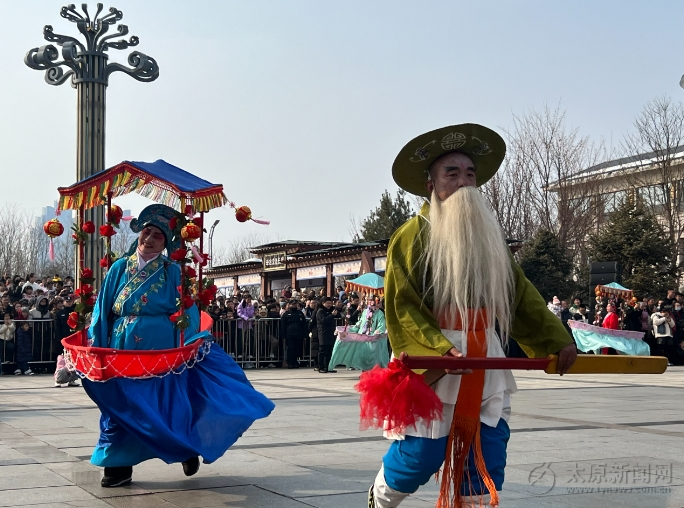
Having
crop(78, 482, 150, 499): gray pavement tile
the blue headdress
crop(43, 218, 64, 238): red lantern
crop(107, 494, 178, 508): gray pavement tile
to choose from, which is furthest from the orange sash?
crop(43, 218, 64, 238): red lantern

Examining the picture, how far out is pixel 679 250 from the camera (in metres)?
35.4

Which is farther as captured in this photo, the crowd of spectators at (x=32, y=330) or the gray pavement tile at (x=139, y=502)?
the crowd of spectators at (x=32, y=330)

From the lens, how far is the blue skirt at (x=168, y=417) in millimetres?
5480

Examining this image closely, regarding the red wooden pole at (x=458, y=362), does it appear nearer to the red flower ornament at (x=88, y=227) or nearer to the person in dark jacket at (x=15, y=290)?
the red flower ornament at (x=88, y=227)

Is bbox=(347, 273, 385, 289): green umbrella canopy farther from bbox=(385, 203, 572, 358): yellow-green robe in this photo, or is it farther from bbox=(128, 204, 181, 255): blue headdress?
bbox=(385, 203, 572, 358): yellow-green robe

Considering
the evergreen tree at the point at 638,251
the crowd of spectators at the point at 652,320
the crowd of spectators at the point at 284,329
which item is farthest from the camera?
the evergreen tree at the point at 638,251

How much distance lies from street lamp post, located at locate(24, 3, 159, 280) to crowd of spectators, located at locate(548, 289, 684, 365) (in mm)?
10522

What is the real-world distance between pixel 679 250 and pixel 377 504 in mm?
34181

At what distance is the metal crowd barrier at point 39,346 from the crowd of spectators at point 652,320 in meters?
10.8

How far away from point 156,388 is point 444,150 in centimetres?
274

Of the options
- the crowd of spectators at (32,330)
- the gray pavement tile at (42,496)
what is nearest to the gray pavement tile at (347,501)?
the gray pavement tile at (42,496)

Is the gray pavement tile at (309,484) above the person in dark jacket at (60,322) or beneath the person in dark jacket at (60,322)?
beneath

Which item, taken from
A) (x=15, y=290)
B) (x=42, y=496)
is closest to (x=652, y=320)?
(x=15, y=290)

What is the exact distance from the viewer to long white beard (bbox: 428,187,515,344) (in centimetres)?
371
